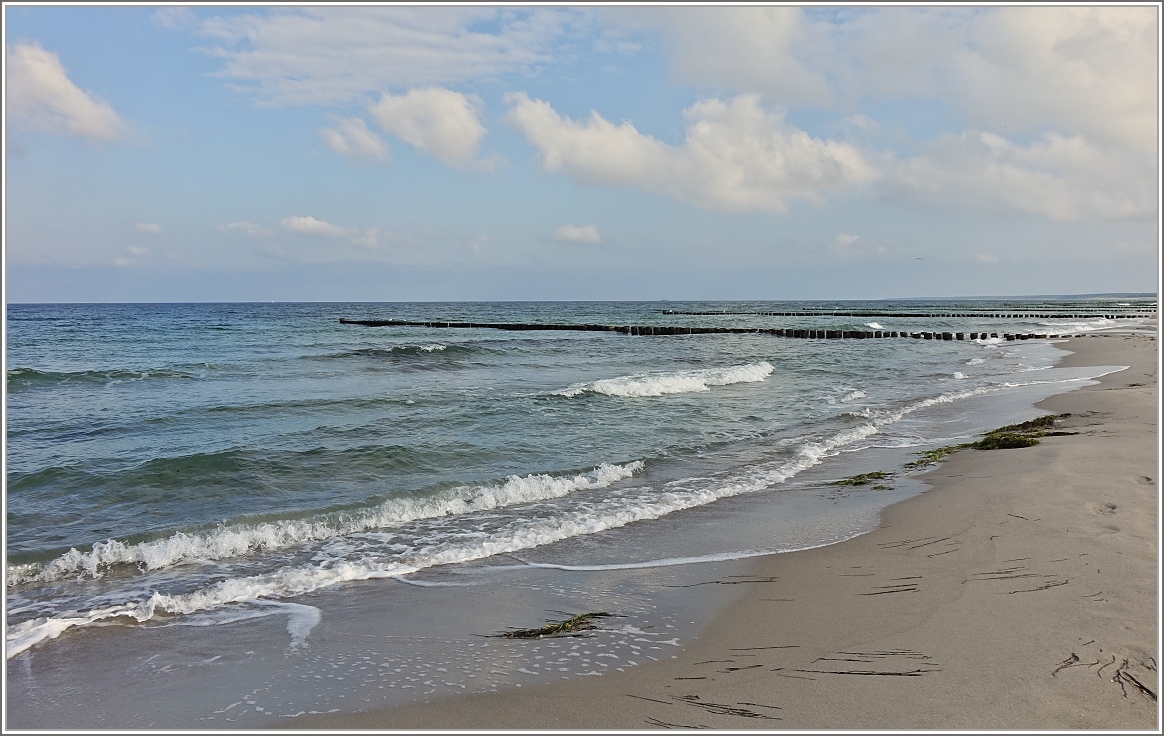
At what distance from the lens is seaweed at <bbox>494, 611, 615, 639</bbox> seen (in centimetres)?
503

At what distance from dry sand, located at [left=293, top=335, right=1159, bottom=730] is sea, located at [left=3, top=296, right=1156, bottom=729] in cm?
34

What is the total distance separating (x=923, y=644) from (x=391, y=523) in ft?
19.7

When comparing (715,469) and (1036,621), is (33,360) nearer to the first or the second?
(715,469)

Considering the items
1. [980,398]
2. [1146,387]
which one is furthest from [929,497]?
[1146,387]

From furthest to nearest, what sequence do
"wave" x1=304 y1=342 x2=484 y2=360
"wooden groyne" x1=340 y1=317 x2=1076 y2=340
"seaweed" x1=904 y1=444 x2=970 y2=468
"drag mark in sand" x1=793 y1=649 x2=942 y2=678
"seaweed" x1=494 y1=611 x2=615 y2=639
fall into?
"wooden groyne" x1=340 y1=317 x2=1076 y2=340, "wave" x1=304 y1=342 x2=484 y2=360, "seaweed" x1=904 y1=444 x2=970 y2=468, "seaweed" x1=494 y1=611 x2=615 y2=639, "drag mark in sand" x1=793 y1=649 x2=942 y2=678

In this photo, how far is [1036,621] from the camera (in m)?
4.62

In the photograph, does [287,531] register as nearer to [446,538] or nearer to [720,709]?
[446,538]

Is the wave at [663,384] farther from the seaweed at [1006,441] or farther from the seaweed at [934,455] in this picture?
the seaweed at [1006,441]

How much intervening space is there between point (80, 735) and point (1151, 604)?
6878mm

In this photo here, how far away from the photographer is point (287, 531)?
25.6 ft

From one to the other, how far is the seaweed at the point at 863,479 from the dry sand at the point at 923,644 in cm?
206

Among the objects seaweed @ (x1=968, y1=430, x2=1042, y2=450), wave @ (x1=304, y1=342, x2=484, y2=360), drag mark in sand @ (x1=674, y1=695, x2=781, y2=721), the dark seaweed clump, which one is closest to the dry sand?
drag mark in sand @ (x1=674, y1=695, x2=781, y2=721)

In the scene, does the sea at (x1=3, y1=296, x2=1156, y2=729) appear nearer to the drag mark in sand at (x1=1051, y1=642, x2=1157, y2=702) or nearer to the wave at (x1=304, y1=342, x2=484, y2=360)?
the drag mark in sand at (x1=1051, y1=642, x2=1157, y2=702)

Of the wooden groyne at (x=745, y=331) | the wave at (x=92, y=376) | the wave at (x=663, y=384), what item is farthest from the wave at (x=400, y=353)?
the wooden groyne at (x=745, y=331)
